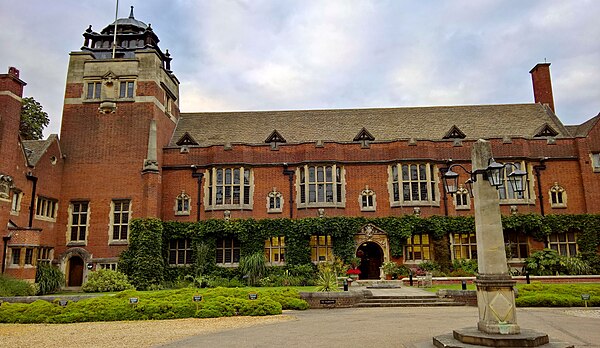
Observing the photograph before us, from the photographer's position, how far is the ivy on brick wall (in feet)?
81.7

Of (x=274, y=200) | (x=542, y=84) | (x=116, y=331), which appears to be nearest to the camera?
(x=116, y=331)

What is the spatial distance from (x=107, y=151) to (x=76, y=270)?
277 inches

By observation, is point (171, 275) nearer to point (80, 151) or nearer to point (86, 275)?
point (86, 275)

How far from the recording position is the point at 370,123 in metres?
30.4

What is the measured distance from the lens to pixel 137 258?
23734mm

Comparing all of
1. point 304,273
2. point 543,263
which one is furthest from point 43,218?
point 543,263

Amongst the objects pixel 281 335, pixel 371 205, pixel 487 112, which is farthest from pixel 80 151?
pixel 487 112

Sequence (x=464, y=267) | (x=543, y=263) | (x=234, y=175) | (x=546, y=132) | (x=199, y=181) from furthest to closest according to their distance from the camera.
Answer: (x=546, y=132)
(x=199, y=181)
(x=234, y=175)
(x=464, y=267)
(x=543, y=263)

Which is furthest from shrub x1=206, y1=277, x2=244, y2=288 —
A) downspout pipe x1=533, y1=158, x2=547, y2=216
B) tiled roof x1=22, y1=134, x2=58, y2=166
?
downspout pipe x1=533, y1=158, x2=547, y2=216

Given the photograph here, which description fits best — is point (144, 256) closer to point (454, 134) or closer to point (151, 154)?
point (151, 154)

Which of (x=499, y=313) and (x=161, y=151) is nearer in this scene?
(x=499, y=313)

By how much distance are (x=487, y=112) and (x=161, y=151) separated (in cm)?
2236

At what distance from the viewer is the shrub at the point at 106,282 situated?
22.2 m

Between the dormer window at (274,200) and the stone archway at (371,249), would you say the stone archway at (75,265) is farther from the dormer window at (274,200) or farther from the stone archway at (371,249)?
the stone archway at (371,249)
